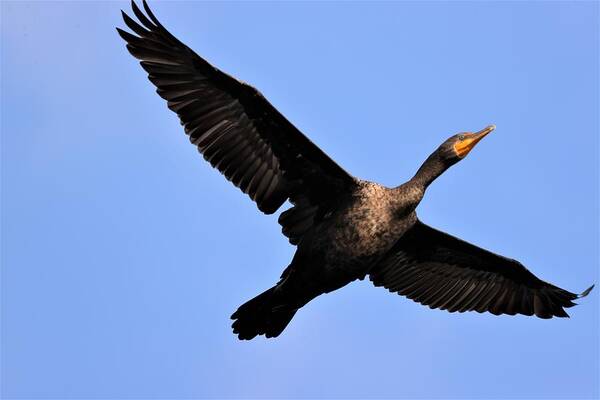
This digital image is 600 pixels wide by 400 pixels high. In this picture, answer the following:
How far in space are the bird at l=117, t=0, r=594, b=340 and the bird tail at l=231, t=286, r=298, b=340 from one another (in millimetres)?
12

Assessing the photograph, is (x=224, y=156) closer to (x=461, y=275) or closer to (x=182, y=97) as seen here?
(x=182, y=97)

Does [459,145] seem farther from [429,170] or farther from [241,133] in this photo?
[241,133]

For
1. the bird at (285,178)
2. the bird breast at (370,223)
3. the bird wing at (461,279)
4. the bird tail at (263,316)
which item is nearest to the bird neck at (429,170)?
the bird at (285,178)

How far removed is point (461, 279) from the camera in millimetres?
17703

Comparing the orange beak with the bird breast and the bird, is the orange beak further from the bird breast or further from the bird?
the bird breast

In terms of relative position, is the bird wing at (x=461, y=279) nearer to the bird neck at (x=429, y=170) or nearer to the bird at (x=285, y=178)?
the bird at (x=285, y=178)

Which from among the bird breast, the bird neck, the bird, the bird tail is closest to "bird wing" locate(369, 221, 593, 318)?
the bird

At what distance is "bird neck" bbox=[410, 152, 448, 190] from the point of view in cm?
1570

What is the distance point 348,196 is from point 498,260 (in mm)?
2775

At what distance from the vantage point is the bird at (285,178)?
15266mm

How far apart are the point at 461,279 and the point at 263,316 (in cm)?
306

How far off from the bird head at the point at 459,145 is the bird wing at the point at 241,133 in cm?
121

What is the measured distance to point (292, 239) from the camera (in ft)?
52.0

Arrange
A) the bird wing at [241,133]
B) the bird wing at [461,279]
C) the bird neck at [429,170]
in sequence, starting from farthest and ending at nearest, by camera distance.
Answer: the bird wing at [461,279]
the bird neck at [429,170]
the bird wing at [241,133]
